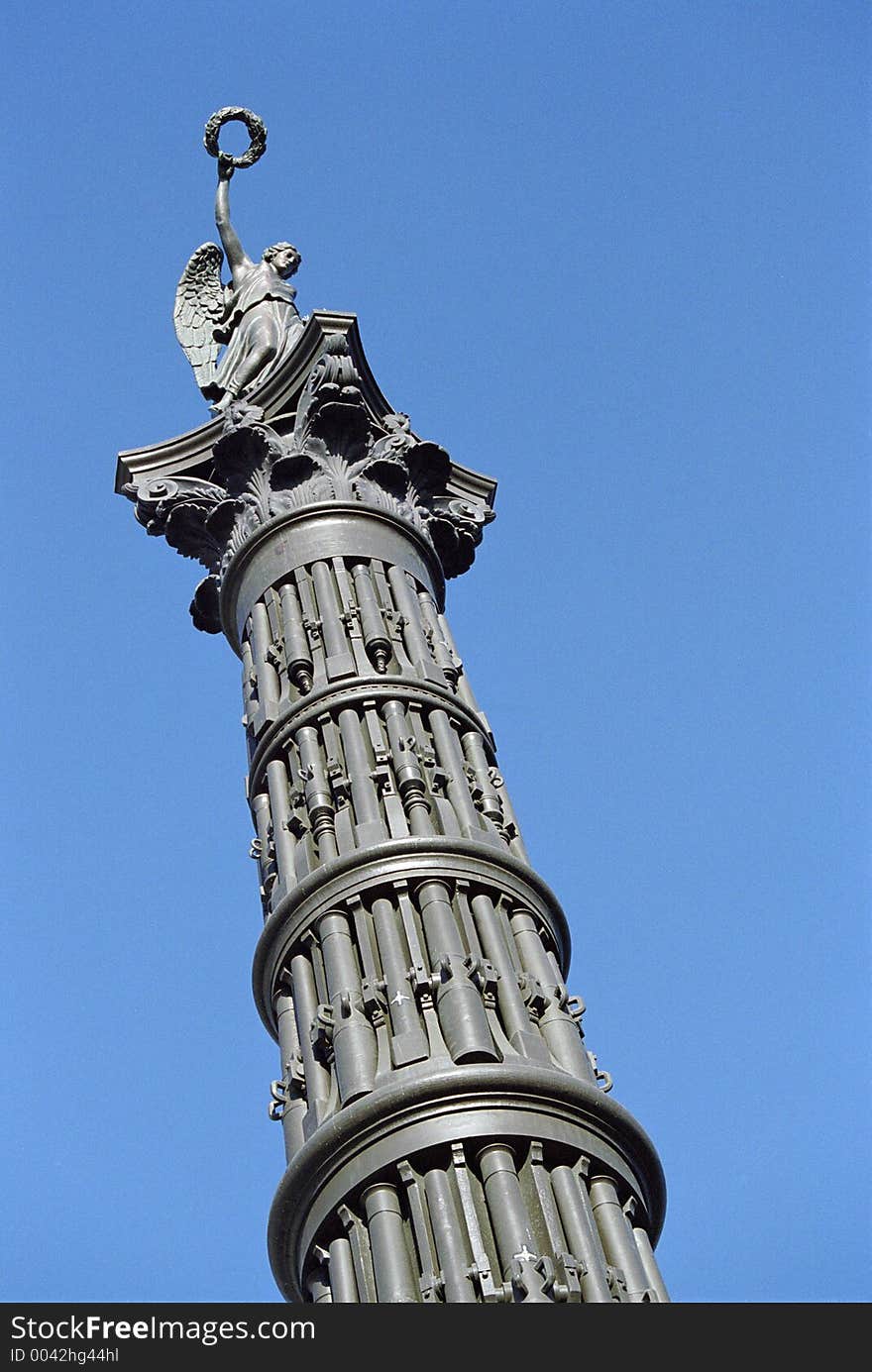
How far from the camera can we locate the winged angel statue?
75.1 feet

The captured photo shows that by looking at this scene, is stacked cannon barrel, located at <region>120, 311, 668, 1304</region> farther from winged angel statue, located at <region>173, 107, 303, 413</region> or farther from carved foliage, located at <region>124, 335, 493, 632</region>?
winged angel statue, located at <region>173, 107, 303, 413</region>

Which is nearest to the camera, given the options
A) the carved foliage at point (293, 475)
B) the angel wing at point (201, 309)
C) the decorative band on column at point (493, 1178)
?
the decorative band on column at point (493, 1178)

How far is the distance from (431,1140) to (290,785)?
4.83m

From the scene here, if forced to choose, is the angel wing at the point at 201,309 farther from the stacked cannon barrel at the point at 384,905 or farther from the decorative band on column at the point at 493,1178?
the decorative band on column at the point at 493,1178

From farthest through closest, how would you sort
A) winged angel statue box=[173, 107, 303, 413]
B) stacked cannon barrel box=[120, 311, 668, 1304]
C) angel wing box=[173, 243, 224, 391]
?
angel wing box=[173, 243, 224, 391] < winged angel statue box=[173, 107, 303, 413] < stacked cannon barrel box=[120, 311, 668, 1304]

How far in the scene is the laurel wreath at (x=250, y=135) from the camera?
2623 cm

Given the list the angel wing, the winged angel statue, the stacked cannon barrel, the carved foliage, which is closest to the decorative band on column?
the stacked cannon barrel

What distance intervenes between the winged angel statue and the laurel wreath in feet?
0.05

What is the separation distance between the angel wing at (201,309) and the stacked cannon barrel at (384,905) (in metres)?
3.89

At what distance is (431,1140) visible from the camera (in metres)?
12.0

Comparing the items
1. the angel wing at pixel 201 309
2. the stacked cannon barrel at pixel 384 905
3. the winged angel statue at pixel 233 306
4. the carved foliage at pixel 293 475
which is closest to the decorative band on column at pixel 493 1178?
the stacked cannon barrel at pixel 384 905

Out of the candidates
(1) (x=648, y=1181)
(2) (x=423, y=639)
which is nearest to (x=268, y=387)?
(2) (x=423, y=639)

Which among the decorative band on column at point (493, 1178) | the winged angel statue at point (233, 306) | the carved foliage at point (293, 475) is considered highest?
the winged angel statue at point (233, 306)
